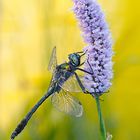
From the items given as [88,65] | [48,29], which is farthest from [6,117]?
[88,65]

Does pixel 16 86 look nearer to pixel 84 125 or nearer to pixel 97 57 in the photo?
pixel 84 125

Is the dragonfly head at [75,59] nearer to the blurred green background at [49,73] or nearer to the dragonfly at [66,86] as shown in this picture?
the dragonfly at [66,86]

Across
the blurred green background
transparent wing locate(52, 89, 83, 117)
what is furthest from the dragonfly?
the blurred green background

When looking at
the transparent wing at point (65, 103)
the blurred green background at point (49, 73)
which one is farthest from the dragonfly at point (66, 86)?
the blurred green background at point (49, 73)

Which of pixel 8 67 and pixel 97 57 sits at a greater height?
pixel 97 57

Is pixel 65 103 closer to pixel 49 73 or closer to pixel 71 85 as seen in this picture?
pixel 71 85

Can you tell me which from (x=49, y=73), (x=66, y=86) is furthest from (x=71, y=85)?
(x=49, y=73)

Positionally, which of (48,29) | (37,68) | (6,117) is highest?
(48,29)
